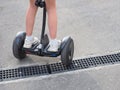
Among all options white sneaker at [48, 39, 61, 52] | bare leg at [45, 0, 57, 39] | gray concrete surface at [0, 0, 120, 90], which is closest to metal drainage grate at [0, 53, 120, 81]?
gray concrete surface at [0, 0, 120, 90]

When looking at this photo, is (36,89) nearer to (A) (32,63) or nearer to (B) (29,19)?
(A) (32,63)

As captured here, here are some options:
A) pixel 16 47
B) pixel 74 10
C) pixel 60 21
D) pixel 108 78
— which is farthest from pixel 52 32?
pixel 74 10

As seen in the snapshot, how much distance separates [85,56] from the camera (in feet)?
11.6

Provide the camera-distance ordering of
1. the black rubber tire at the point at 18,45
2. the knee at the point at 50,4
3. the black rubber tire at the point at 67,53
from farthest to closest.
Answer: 1. the black rubber tire at the point at 18,45
2. the black rubber tire at the point at 67,53
3. the knee at the point at 50,4

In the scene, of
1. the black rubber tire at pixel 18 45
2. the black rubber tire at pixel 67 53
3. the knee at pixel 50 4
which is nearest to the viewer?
the knee at pixel 50 4

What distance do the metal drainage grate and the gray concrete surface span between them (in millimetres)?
79

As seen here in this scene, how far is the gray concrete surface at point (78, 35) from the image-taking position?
3.07 meters

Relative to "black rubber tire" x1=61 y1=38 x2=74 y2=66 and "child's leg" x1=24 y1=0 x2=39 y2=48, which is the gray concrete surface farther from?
"child's leg" x1=24 y1=0 x2=39 y2=48

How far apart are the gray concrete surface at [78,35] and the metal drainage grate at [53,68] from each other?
8 centimetres

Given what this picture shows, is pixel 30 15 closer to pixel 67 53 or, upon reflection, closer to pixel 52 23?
pixel 52 23

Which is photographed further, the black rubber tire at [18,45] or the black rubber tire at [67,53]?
the black rubber tire at [18,45]

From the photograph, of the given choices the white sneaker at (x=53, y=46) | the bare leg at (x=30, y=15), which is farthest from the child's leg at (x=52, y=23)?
the bare leg at (x=30, y=15)

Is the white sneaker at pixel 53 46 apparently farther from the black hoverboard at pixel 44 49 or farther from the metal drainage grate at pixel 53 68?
the metal drainage grate at pixel 53 68

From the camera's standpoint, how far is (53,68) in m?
3.34
